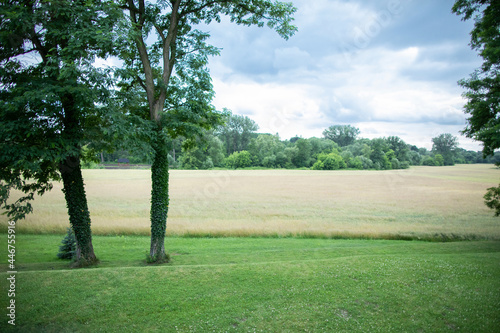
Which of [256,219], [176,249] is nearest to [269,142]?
[256,219]

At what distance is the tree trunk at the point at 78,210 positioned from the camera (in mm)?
11062

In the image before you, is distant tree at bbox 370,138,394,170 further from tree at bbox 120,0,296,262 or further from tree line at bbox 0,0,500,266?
tree at bbox 120,0,296,262

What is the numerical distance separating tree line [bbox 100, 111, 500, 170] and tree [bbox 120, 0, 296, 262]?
6127 cm

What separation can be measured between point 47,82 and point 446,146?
348 ft

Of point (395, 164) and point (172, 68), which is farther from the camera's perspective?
point (395, 164)

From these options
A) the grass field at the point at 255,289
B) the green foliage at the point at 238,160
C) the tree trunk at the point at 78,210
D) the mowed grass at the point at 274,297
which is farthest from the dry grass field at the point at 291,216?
the green foliage at the point at 238,160

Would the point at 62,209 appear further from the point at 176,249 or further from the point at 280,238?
the point at 280,238

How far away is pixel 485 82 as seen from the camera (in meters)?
14.9

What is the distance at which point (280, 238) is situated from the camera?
17.1m

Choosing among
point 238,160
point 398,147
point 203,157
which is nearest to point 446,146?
→ point 398,147

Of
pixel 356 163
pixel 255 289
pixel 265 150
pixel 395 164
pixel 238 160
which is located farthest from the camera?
pixel 265 150

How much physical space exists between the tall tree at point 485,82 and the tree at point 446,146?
8376 cm

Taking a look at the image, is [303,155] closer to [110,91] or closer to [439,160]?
[439,160]

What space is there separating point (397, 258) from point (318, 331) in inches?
238
